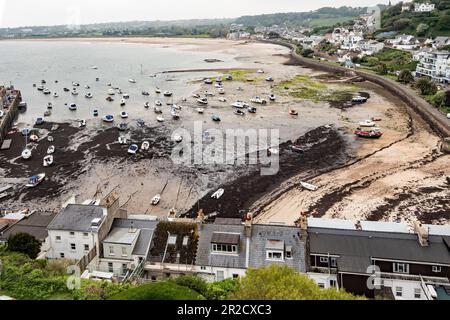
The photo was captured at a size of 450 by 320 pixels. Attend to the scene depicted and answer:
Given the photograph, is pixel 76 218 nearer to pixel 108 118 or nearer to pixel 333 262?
pixel 333 262

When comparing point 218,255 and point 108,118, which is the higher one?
point 108,118

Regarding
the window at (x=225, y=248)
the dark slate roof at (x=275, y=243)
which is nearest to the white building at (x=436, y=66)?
the dark slate roof at (x=275, y=243)

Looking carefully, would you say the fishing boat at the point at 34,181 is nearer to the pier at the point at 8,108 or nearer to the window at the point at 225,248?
the pier at the point at 8,108

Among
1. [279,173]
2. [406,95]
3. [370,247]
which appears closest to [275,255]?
[370,247]

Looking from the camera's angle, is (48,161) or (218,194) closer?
(218,194)

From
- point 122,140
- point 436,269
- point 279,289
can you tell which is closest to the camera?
→ point 279,289

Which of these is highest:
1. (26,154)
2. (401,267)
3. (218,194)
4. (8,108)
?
(8,108)
